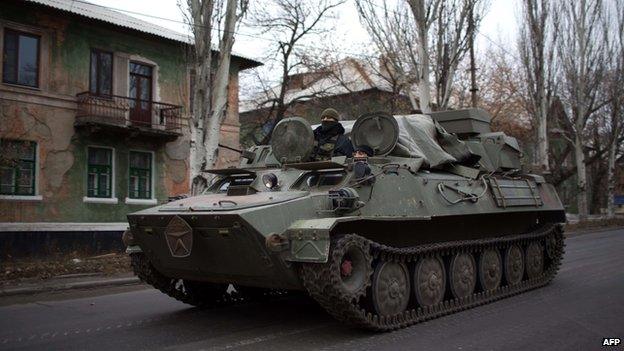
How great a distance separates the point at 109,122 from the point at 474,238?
1238 centimetres

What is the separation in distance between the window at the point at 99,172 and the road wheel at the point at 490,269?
1304 cm

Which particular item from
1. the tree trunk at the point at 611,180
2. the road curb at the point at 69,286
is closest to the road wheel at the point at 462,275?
the road curb at the point at 69,286

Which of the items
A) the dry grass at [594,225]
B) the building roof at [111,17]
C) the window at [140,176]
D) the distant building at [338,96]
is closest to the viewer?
the building roof at [111,17]

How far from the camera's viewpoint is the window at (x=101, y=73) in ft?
59.9

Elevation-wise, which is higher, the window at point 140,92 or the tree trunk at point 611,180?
the window at point 140,92

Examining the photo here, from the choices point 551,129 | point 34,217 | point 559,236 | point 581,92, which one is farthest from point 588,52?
point 34,217

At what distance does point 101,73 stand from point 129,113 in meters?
1.44

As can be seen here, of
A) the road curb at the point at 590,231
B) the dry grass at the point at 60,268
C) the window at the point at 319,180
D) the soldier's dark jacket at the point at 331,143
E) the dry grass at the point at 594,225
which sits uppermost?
the soldier's dark jacket at the point at 331,143

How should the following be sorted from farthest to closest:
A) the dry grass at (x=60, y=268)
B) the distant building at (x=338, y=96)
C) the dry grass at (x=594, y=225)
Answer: the distant building at (x=338, y=96)
the dry grass at (x=594, y=225)
the dry grass at (x=60, y=268)

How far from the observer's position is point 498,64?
3456 centimetres

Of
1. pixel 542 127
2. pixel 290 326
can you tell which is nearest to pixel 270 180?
pixel 290 326

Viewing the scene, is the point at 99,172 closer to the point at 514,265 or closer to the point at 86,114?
the point at 86,114

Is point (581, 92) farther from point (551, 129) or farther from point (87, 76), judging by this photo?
point (87, 76)
